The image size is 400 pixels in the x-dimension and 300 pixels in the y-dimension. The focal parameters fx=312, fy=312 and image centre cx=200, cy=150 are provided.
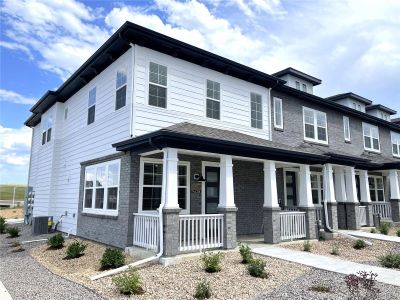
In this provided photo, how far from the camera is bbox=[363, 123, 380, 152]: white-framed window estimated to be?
21.4 metres

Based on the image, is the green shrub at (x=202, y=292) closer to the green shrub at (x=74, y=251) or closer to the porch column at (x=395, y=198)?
the green shrub at (x=74, y=251)

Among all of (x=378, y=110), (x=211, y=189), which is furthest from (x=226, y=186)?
(x=378, y=110)

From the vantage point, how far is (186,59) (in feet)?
38.5

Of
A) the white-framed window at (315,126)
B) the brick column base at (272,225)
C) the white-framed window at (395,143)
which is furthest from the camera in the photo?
the white-framed window at (395,143)

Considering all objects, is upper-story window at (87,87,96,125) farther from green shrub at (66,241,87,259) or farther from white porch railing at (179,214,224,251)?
white porch railing at (179,214,224,251)

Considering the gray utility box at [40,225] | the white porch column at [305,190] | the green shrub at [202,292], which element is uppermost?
the white porch column at [305,190]

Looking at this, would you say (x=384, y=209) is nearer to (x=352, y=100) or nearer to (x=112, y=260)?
(x=352, y=100)

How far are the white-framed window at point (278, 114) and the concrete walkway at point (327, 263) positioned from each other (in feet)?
22.0

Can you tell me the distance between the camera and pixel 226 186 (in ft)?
32.1

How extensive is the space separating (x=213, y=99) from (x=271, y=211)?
192 inches

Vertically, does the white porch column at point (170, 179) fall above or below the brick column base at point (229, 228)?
above

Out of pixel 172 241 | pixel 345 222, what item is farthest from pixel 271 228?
pixel 345 222

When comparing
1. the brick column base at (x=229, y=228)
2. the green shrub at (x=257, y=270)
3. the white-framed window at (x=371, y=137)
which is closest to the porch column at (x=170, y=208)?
the brick column base at (x=229, y=228)

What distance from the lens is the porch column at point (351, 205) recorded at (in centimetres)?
1481
